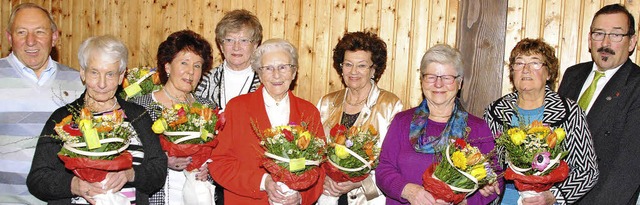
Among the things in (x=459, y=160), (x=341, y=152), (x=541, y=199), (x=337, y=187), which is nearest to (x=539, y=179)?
(x=541, y=199)

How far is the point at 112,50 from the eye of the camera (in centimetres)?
290

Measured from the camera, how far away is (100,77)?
287 centimetres

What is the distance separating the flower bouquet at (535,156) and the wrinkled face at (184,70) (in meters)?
1.76

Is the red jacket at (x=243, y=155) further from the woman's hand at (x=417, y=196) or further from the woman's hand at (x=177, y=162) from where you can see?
the woman's hand at (x=417, y=196)

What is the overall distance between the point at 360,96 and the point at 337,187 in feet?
2.40

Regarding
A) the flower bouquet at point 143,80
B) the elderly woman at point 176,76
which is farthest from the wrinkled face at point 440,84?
the flower bouquet at point 143,80

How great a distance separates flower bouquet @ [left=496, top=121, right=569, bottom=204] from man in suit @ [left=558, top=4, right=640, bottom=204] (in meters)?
0.66

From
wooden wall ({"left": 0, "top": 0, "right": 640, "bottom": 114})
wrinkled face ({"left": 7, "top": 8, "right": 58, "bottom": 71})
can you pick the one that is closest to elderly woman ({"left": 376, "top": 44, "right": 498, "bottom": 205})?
wooden wall ({"left": 0, "top": 0, "right": 640, "bottom": 114})

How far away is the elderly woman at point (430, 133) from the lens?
3.06m

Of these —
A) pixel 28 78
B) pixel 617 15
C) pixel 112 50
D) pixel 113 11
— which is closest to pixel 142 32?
pixel 113 11

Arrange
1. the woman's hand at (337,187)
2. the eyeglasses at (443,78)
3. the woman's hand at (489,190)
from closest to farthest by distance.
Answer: the woman's hand at (489,190), the eyeglasses at (443,78), the woman's hand at (337,187)

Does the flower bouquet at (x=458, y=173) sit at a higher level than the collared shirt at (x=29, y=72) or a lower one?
lower

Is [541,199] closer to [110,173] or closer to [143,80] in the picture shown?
[110,173]

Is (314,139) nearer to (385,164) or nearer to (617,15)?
(385,164)
